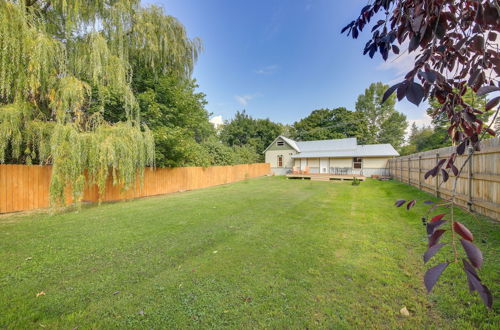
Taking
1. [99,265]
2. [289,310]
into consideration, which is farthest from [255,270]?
[99,265]

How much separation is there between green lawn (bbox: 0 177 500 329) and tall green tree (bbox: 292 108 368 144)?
27.7m

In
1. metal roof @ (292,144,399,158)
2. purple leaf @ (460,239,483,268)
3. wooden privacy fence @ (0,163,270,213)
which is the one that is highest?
metal roof @ (292,144,399,158)

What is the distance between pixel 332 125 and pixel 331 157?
45.9ft

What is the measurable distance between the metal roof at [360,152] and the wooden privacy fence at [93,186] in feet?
32.4

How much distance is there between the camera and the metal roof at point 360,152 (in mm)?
18031

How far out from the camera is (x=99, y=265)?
123 inches

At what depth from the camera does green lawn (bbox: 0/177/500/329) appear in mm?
2070

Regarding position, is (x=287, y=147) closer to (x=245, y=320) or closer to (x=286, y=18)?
(x=286, y=18)

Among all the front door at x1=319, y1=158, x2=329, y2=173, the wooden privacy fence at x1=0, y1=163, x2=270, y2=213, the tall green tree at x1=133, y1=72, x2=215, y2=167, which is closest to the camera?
the wooden privacy fence at x1=0, y1=163, x2=270, y2=213

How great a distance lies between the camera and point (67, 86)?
5578 mm

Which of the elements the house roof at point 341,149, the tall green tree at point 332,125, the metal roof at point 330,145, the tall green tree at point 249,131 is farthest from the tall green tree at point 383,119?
the tall green tree at point 249,131

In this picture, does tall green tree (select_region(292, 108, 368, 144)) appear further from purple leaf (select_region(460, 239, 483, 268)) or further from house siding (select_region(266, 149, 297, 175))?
purple leaf (select_region(460, 239, 483, 268))

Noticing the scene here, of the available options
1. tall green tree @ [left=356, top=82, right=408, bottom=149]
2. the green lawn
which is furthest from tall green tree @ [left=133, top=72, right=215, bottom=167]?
tall green tree @ [left=356, top=82, right=408, bottom=149]

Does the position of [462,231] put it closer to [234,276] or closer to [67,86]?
[234,276]
